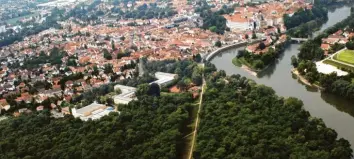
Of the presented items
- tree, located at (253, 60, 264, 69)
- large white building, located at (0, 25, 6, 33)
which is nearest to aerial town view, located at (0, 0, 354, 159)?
tree, located at (253, 60, 264, 69)

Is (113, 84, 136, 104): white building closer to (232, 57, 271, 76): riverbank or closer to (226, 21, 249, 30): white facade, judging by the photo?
(232, 57, 271, 76): riverbank

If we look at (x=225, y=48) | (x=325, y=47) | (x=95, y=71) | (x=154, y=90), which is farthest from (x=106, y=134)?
(x=225, y=48)

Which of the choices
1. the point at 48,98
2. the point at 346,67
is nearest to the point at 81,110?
the point at 48,98

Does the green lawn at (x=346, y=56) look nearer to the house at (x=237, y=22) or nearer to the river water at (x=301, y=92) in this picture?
the river water at (x=301, y=92)

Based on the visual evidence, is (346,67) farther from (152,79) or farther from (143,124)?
(143,124)

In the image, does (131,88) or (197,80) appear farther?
(197,80)

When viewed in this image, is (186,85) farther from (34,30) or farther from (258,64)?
(34,30)
